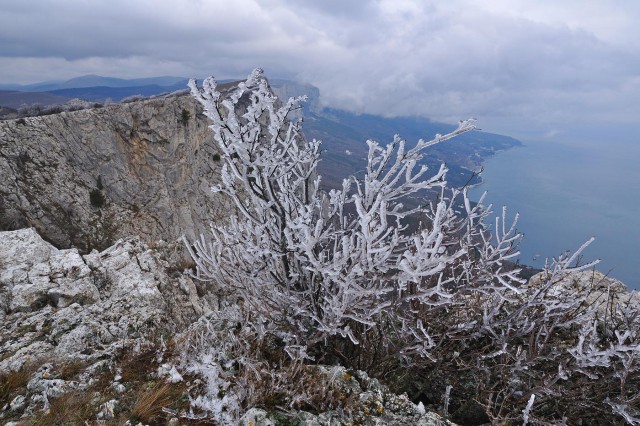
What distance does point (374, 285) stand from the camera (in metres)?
4.19

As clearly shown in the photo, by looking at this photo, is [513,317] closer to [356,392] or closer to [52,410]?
[356,392]

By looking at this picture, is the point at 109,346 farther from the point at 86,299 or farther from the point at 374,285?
the point at 374,285

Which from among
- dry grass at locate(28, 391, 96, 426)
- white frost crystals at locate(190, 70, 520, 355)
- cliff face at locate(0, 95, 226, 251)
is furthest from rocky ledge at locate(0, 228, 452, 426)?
cliff face at locate(0, 95, 226, 251)

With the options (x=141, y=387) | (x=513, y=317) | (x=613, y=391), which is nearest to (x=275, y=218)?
(x=141, y=387)

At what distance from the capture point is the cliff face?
1088 inches

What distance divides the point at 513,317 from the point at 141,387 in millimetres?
4787

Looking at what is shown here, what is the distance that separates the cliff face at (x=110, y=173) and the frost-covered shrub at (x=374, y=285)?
2804 centimetres

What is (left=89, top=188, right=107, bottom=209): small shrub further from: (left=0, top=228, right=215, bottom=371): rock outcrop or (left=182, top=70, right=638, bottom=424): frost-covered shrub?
(left=182, top=70, right=638, bottom=424): frost-covered shrub

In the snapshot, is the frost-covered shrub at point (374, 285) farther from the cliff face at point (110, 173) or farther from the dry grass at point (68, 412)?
the cliff face at point (110, 173)

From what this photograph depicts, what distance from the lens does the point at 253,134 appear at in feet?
12.4

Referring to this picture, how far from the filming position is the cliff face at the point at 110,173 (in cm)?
2764

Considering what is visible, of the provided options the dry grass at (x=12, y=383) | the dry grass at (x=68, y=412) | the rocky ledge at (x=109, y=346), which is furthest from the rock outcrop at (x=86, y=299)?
the dry grass at (x=68, y=412)

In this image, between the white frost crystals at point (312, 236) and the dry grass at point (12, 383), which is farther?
the dry grass at point (12, 383)

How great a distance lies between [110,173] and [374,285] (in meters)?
37.4
